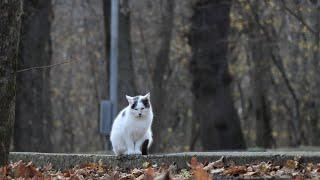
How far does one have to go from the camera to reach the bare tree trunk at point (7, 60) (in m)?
10.7

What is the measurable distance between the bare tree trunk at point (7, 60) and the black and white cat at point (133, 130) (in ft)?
9.41

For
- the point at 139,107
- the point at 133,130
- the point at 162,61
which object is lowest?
the point at 133,130

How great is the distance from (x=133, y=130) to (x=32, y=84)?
12.8 metres

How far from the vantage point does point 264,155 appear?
37.2 feet

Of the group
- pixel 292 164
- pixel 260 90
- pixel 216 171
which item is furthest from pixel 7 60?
pixel 260 90

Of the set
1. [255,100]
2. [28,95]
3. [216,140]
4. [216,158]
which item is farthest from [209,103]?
[216,158]

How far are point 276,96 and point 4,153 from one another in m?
32.8

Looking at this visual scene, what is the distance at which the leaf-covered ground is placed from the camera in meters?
9.13

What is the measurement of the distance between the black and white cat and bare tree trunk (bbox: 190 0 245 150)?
1496 cm

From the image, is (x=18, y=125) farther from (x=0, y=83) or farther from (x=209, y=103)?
(x=0, y=83)

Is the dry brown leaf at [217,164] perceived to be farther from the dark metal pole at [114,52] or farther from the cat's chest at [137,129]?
the dark metal pole at [114,52]

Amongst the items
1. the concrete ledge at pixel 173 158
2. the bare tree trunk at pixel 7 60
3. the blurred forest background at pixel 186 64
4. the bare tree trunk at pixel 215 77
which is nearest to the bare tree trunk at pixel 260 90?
the blurred forest background at pixel 186 64

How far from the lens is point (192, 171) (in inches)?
397

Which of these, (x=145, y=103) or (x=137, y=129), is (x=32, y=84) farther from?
(x=137, y=129)
